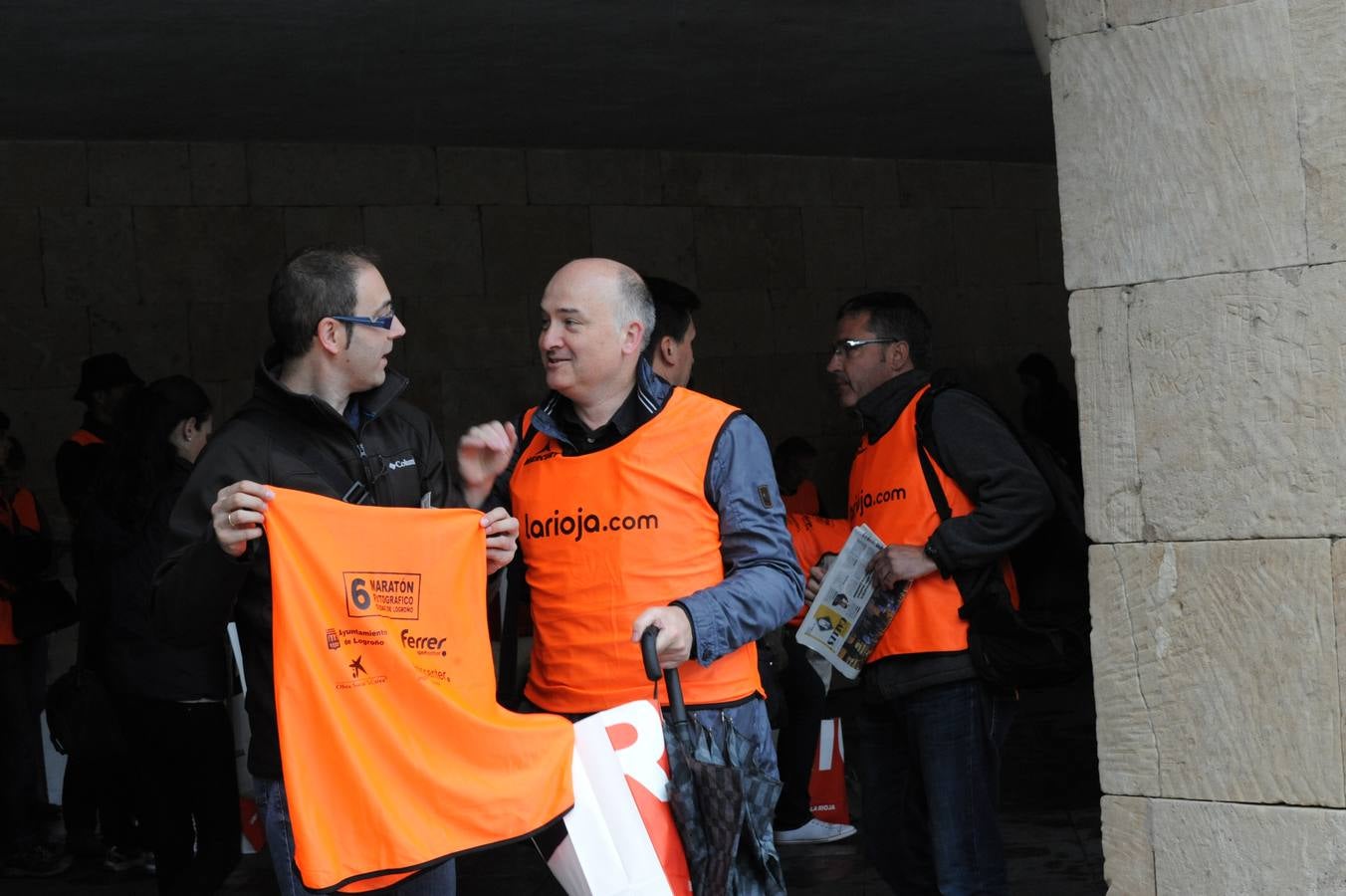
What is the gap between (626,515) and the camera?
339 cm

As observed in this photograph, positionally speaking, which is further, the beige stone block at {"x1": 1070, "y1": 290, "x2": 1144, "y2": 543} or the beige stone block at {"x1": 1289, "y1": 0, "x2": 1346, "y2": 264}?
the beige stone block at {"x1": 1070, "y1": 290, "x2": 1144, "y2": 543}

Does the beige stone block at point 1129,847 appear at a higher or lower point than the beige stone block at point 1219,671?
lower

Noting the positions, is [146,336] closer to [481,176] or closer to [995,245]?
[481,176]

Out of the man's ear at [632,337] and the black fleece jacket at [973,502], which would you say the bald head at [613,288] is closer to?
the man's ear at [632,337]

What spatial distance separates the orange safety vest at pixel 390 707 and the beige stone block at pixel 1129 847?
46.9 inches

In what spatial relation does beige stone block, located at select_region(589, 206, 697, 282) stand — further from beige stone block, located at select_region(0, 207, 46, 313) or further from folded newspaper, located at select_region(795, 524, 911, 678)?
folded newspaper, located at select_region(795, 524, 911, 678)

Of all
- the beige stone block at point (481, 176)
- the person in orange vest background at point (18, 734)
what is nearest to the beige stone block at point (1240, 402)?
Result: the person in orange vest background at point (18, 734)

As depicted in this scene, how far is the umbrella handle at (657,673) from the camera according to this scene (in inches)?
120

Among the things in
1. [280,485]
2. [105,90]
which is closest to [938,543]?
[280,485]

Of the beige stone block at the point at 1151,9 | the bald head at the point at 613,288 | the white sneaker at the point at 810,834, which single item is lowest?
the white sneaker at the point at 810,834

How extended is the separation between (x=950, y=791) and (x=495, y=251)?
6.93 m

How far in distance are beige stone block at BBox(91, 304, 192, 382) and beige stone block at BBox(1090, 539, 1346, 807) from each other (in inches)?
285

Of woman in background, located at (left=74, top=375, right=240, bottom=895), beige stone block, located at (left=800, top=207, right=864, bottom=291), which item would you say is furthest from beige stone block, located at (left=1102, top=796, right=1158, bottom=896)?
beige stone block, located at (left=800, top=207, right=864, bottom=291)

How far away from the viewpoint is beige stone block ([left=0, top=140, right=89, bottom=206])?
30.0 feet
